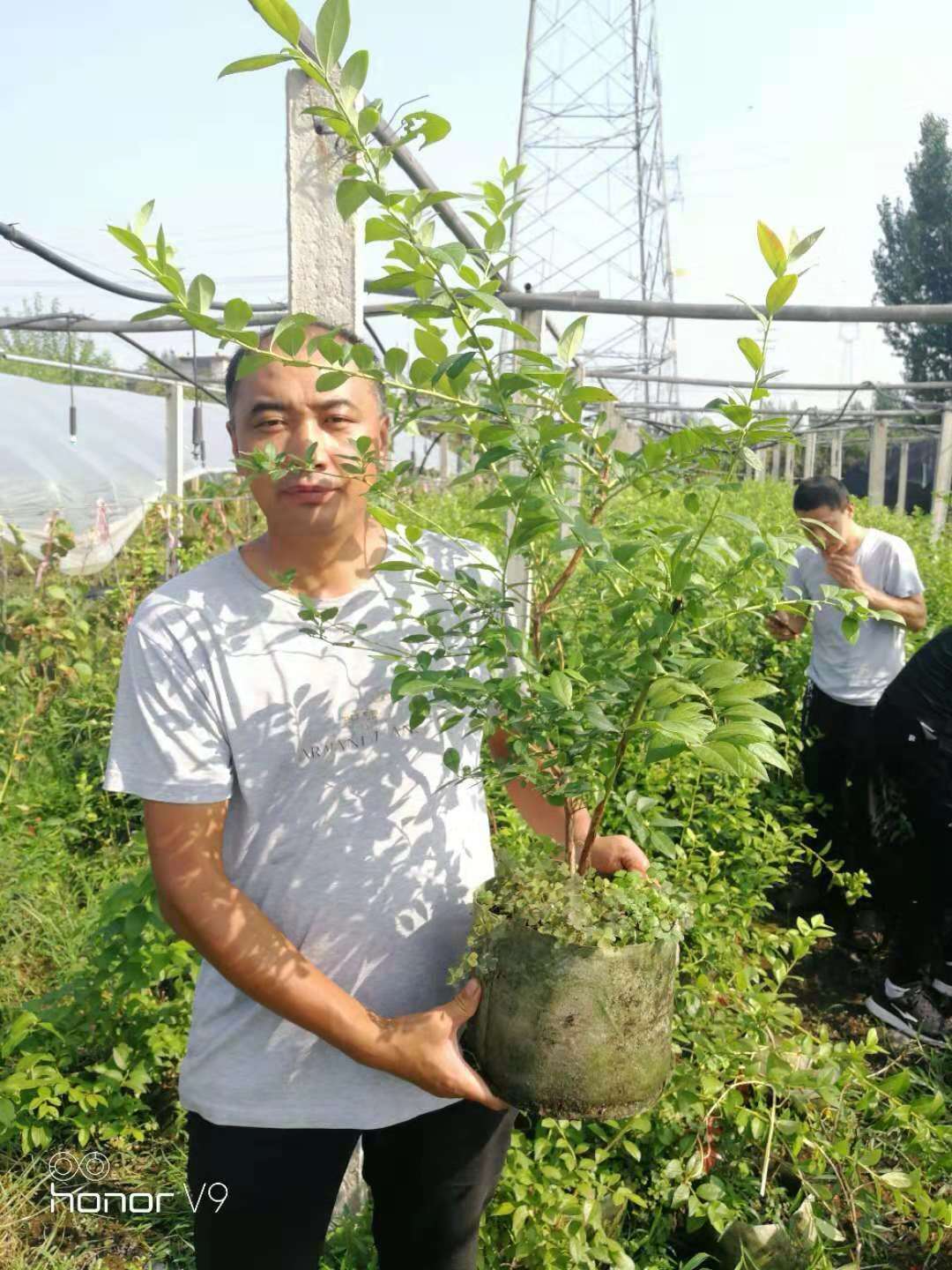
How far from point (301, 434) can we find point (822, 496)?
116 inches

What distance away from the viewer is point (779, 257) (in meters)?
1.00

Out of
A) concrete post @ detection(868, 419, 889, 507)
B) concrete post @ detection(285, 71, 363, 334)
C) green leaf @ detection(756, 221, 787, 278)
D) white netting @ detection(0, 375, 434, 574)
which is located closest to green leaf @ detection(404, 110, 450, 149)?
green leaf @ detection(756, 221, 787, 278)

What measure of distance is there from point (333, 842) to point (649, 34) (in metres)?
27.8

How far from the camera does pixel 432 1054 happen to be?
50.5 inches

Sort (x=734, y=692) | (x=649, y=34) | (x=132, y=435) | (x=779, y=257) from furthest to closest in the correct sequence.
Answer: (x=649, y=34) < (x=132, y=435) < (x=734, y=692) < (x=779, y=257)

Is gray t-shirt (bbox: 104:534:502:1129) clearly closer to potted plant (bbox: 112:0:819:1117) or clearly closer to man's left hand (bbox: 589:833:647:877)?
potted plant (bbox: 112:0:819:1117)

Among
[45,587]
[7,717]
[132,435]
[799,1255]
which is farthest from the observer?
[132,435]

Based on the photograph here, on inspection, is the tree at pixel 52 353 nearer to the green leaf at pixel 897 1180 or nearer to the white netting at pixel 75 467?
the white netting at pixel 75 467

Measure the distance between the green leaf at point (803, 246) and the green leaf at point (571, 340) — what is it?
26cm

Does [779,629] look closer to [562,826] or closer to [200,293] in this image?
[562,826]

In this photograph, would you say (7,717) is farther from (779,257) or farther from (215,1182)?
(779,257)

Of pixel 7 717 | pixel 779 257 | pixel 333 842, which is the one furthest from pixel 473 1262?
pixel 7 717

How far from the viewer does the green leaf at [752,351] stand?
1071 mm

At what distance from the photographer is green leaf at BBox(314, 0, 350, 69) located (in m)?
0.89
